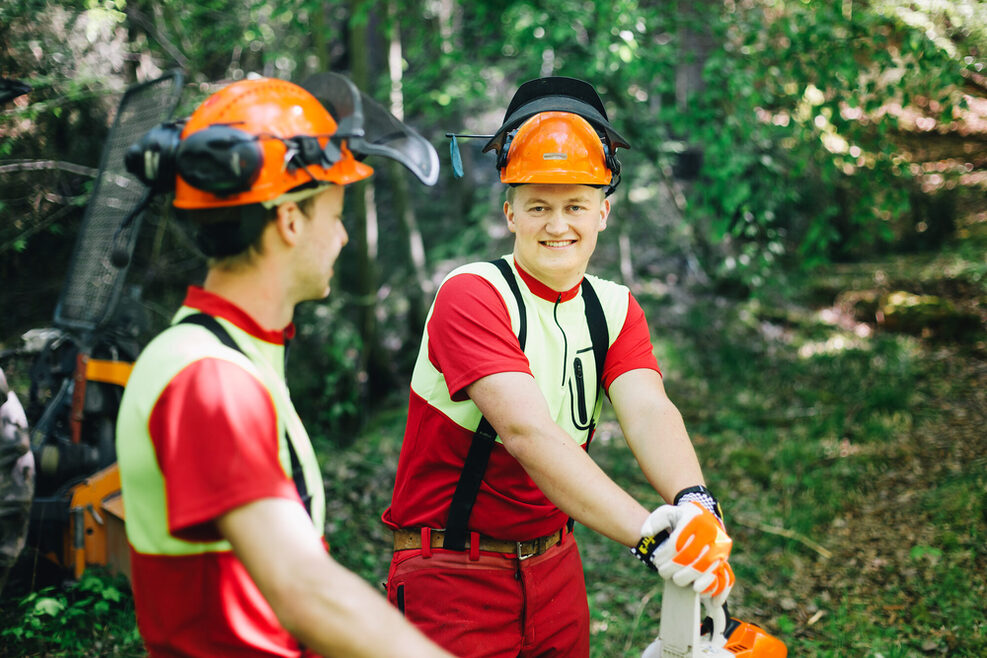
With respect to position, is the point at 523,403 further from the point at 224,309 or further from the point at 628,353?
the point at 224,309

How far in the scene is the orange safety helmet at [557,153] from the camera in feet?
7.37

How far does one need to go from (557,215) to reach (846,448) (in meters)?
4.66

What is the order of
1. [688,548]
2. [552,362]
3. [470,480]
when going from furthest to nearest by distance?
1. [552,362]
2. [470,480]
3. [688,548]

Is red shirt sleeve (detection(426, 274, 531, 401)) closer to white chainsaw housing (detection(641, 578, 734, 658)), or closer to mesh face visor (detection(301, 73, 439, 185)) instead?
mesh face visor (detection(301, 73, 439, 185))

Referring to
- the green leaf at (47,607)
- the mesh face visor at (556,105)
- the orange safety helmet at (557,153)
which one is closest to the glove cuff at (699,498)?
the orange safety helmet at (557,153)

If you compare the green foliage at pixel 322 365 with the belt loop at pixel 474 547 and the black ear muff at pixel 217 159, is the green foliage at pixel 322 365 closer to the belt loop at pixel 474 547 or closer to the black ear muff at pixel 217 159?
the belt loop at pixel 474 547

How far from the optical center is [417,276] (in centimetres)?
816

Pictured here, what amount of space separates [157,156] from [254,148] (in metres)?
0.23

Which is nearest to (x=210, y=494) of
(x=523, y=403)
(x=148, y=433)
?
(x=148, y=433)

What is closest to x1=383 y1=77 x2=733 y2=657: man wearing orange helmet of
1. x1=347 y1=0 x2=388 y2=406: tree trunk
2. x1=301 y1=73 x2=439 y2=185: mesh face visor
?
x1=301 y1=73 x2=439 y2=185: mesh face visor

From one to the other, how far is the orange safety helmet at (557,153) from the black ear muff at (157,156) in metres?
1.08

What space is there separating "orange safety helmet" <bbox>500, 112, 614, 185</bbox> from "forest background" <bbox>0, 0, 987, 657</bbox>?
2.47 metres

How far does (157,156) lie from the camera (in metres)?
1.51

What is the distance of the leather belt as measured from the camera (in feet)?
7.34
